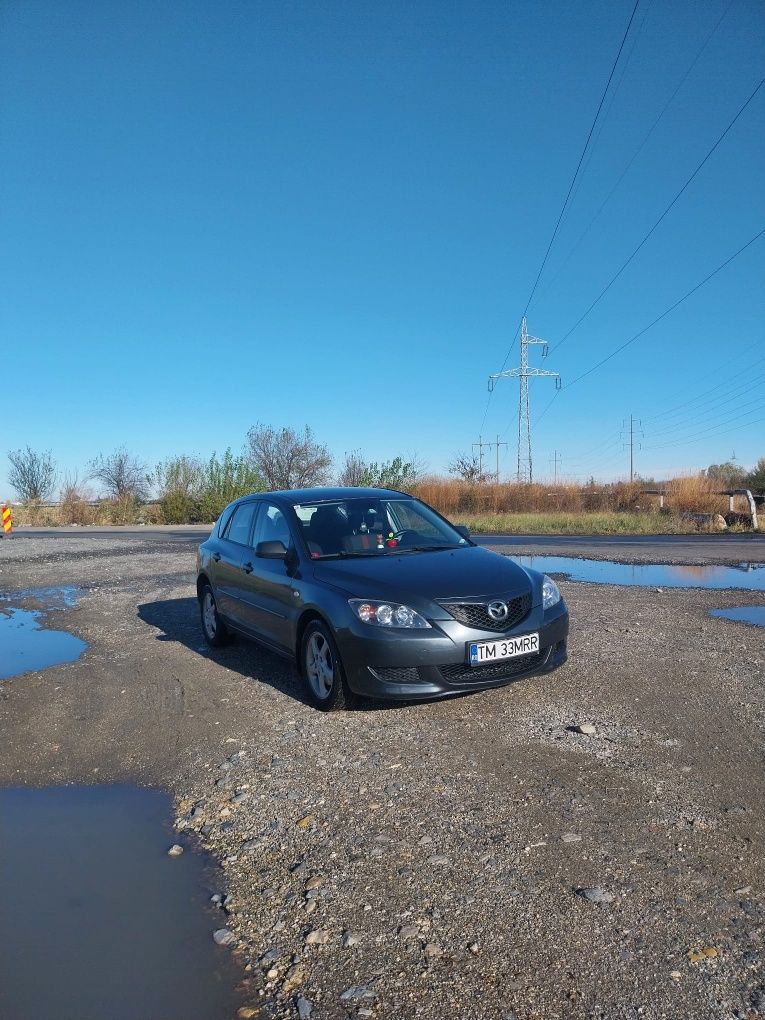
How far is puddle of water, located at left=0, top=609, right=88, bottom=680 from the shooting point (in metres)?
7.40

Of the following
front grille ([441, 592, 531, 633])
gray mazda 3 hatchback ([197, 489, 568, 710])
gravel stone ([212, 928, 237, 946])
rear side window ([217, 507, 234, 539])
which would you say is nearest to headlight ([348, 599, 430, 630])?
gray mazda 3 hatchback ([197, 489, 568, 710])

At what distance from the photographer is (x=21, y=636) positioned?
8.88 m

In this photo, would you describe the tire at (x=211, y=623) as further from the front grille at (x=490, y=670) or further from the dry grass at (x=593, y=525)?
the dry grass at (x=593, y=525)

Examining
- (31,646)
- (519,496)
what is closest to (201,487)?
(519,496)

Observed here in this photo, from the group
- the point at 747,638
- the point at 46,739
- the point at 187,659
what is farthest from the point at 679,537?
the point at 46,739

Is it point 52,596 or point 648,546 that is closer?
point 52,596

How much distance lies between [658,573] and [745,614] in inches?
166

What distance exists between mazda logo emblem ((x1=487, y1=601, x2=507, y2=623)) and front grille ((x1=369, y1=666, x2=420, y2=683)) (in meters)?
0.65

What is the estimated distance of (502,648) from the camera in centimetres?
515

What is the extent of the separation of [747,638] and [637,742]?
3.36 meters

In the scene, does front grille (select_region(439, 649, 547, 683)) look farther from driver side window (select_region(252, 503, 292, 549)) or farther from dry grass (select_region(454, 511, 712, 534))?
dry grass (select_region(454, 511, 712, 534))

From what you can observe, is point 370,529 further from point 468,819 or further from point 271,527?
point 468,819

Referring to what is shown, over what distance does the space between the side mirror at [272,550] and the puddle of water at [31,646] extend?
267 centimetres

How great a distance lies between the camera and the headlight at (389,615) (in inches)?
200
